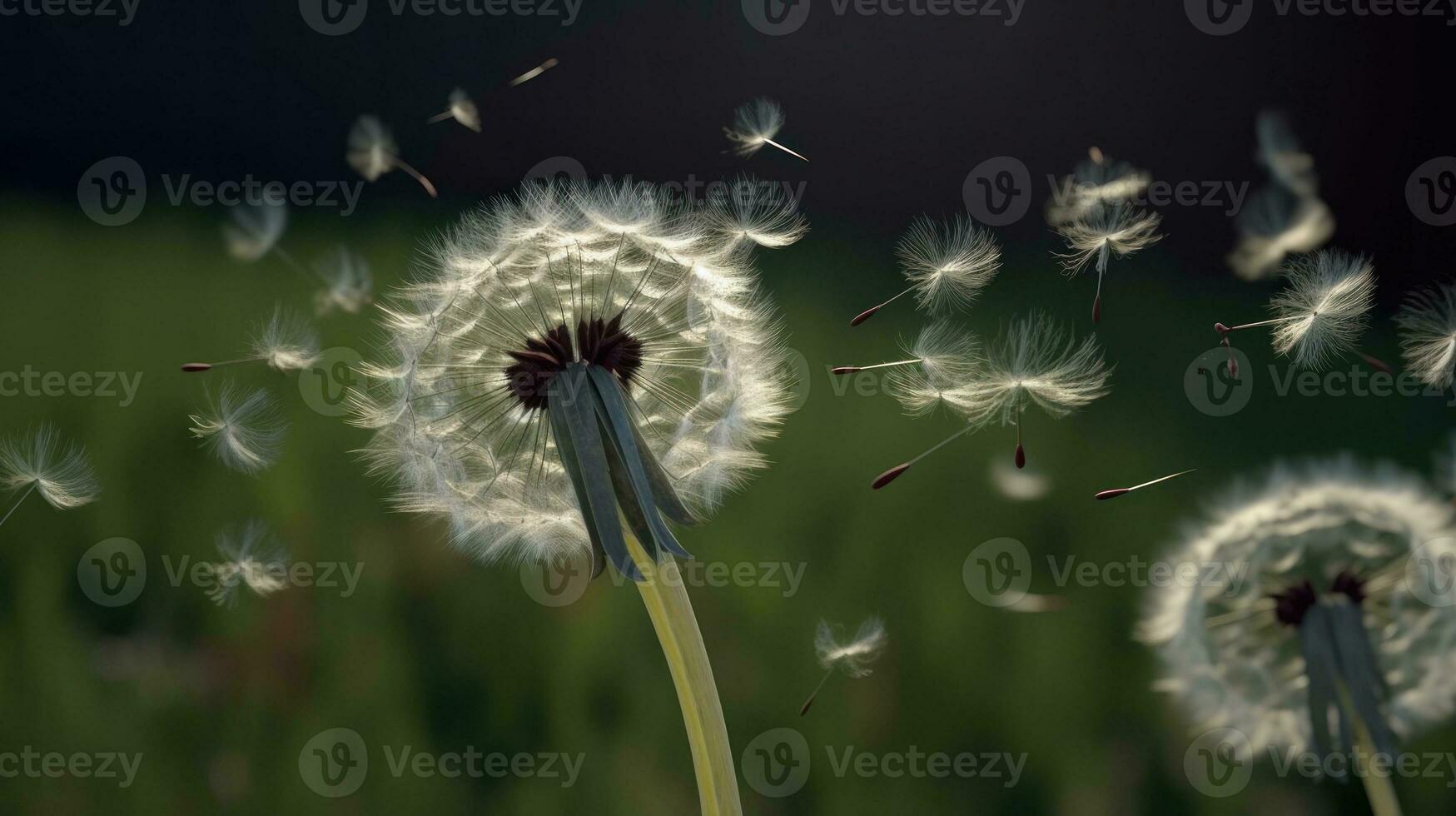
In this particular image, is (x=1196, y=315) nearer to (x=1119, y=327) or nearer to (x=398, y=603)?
(x=1119, y=327)

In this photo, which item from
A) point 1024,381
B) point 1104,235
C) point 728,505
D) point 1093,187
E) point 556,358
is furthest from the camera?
point 728,505

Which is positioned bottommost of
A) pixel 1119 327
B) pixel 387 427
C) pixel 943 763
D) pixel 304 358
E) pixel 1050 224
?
pixel 943 763

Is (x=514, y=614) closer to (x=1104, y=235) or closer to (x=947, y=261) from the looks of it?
(x=947, y=261)

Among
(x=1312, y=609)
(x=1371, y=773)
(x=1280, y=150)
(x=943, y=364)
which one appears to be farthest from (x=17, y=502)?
(x=1280, y=150)

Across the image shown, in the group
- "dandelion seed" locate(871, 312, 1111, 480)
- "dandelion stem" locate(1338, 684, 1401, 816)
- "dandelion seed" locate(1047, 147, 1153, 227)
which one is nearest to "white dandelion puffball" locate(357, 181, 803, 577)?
"dandelion seed" locate(871, 312, 1111, 480)

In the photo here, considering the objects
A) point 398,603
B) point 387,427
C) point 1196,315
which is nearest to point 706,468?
point 387,427

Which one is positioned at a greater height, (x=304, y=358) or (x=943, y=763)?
(x=304, y=358)

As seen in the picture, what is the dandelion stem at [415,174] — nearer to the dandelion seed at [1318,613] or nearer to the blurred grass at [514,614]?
the blurred grass at [514,614]

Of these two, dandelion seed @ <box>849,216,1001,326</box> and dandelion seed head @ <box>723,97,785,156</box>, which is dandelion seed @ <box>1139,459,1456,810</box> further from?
dandelion seed head @ <box>723,97,785,156</box>
